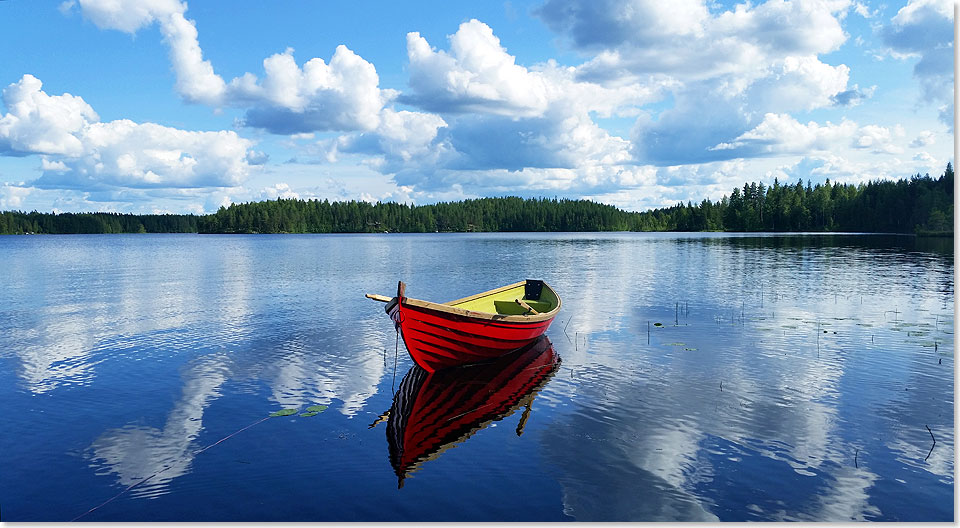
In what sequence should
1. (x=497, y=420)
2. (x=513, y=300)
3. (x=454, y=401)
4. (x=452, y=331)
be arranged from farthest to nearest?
(x=513, y=300)
(x=452, y=331)
(x=454, y=401)
(x=497, y=420)

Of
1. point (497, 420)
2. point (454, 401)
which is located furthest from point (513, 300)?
point (497, 420)

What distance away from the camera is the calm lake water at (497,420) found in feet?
37.2

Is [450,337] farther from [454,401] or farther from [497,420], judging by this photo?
[497,420]

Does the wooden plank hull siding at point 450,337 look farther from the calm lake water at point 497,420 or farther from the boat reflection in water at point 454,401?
the calm lake water at point 497,420

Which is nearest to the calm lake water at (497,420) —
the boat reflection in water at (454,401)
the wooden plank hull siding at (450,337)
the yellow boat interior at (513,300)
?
the boat reflection in water at (454,401)

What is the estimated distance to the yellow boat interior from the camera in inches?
1038

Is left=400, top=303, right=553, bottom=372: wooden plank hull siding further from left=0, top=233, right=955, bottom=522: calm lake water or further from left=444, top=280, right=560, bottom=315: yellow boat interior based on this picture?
left=444, top=280, right=560, bottom=315: yellow boat interior

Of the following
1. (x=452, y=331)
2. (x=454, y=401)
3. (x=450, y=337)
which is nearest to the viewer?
(x=454, y=401)

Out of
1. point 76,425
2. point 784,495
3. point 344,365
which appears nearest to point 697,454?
point 784,495

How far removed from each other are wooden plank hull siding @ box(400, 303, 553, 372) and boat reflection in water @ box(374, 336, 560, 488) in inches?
20.0

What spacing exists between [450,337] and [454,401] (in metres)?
2.86

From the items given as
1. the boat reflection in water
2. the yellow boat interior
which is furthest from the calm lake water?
the yellow boat interior

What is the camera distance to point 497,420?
52.5ft

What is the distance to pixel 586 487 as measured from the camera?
11906 mm
